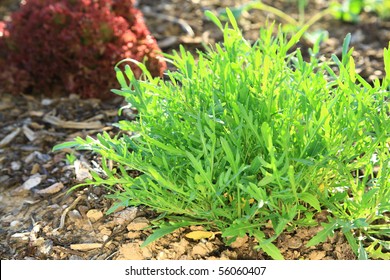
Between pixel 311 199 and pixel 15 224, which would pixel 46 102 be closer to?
pixel 15 224

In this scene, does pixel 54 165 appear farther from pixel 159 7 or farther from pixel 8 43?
pixel 159 7

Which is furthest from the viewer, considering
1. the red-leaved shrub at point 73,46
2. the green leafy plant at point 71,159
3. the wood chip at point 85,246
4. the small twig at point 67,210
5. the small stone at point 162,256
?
the red-leaved shrub at point 73,46

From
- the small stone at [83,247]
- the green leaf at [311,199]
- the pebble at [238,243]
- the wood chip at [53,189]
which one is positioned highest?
the green leaf at [311,199]

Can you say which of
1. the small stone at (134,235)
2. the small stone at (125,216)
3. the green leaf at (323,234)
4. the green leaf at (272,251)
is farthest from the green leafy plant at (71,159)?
the green leaf at (323,234)

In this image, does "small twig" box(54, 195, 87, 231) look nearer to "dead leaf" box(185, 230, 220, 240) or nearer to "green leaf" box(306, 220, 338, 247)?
"dead leaf" box(185, 230, 220, 240)

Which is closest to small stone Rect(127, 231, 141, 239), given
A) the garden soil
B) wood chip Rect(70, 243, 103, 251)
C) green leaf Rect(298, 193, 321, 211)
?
the garden soil

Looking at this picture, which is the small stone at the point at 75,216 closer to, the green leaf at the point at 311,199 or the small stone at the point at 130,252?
the small stone at the point at 130,252
